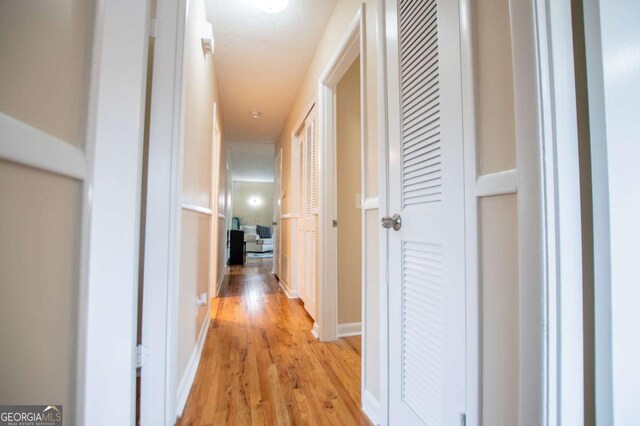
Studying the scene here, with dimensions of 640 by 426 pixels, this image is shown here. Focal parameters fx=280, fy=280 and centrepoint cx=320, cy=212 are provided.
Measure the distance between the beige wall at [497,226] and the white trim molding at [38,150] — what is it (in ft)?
2.80

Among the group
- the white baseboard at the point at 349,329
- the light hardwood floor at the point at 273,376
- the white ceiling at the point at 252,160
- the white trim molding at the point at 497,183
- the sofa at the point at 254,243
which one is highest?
the white ceiling at the point at 252,160

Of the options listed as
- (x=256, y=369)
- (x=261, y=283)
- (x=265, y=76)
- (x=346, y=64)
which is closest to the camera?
(x=256, y=369)

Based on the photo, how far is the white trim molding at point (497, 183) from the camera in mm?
588

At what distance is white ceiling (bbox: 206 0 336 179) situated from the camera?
1992 mm

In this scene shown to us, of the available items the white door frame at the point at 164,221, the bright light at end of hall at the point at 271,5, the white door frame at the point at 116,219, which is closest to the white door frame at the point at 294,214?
the bright light at end of hall at the point at 271,5

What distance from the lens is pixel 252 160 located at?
6996mm

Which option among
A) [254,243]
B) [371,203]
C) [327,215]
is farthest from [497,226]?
[254,243]

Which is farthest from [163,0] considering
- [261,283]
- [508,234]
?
[261,283]

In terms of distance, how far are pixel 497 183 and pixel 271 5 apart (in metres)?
1.94

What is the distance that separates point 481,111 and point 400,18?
632 mm

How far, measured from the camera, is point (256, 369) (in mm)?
1682

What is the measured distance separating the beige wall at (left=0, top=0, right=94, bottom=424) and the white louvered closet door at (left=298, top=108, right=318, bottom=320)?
195 cm

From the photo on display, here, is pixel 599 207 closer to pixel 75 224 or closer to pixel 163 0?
pixel 75 224
